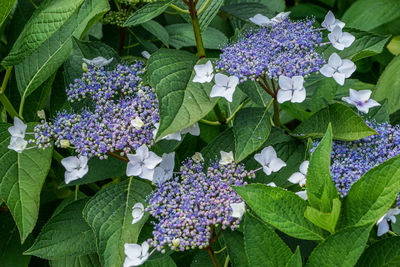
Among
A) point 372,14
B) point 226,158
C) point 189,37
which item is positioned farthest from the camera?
point 372,14

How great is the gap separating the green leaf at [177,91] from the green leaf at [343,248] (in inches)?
11.6

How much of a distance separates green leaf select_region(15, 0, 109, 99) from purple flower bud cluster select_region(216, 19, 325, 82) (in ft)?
1.13

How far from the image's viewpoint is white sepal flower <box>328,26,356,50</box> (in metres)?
1.08

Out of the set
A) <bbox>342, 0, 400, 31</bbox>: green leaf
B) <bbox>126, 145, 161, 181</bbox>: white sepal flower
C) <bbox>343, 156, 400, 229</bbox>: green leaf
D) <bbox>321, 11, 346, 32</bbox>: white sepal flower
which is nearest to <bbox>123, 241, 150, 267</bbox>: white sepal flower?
<bbox>126, 145, 161, 181</bbox>: white sepal flower

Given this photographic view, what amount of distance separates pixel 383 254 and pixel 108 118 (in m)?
0.53

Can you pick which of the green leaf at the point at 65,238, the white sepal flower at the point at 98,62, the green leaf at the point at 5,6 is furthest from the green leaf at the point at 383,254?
the green leaf at the point at 5,6

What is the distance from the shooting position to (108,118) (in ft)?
3.42

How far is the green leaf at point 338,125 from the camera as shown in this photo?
1.00m

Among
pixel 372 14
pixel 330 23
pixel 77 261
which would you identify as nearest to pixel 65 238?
pixel 77 261

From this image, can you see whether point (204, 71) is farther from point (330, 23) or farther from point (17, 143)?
point (17, 143)

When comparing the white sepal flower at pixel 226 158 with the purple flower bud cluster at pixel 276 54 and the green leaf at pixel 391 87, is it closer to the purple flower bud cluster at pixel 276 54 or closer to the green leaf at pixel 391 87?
the purple flower bud cluster at pixel 276 54

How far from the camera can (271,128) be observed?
1139 millimetres

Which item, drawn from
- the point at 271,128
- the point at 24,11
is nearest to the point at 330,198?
the point at 271,128

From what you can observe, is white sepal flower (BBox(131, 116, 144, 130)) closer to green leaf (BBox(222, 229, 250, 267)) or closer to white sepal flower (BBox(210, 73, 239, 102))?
white sepal flower (BBox(210, 73, 239, 102))
